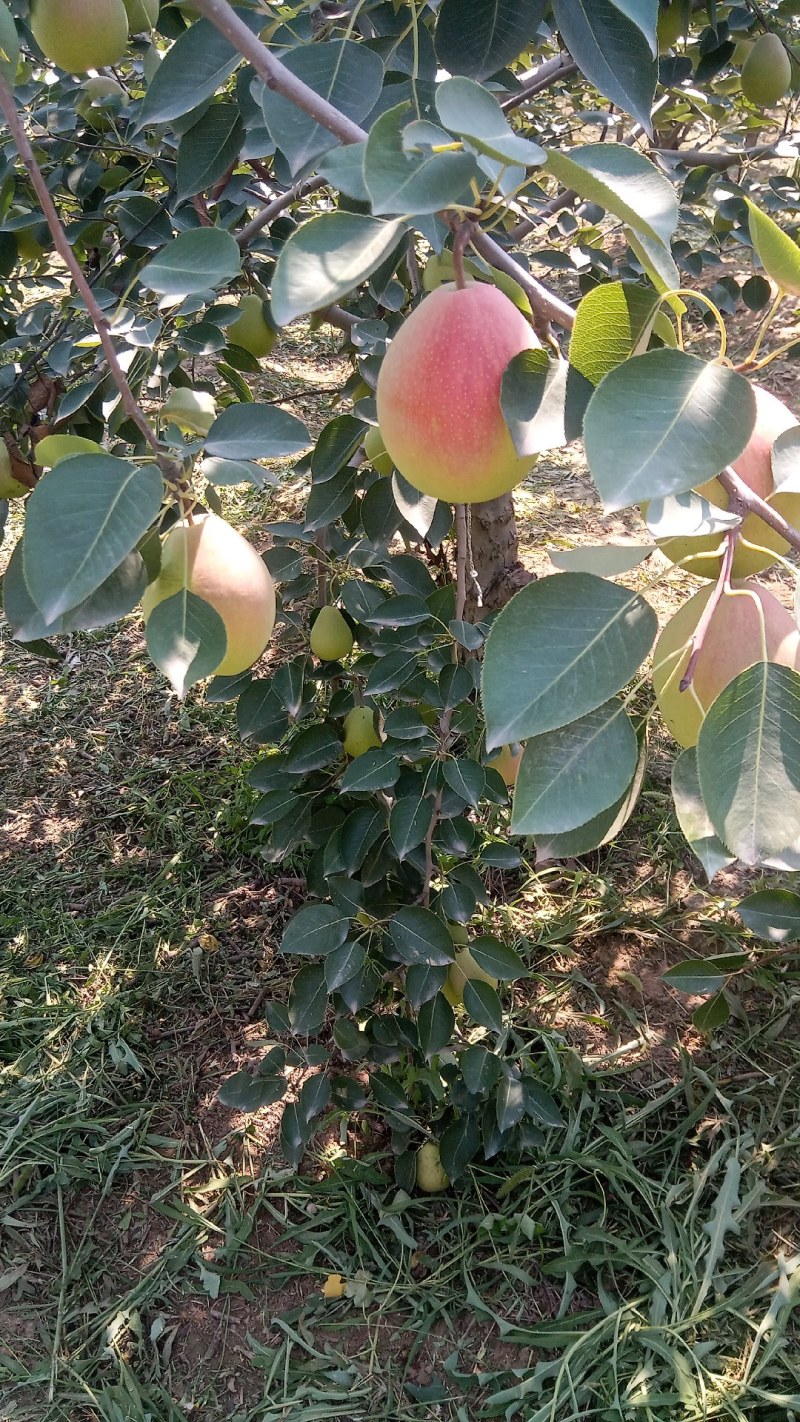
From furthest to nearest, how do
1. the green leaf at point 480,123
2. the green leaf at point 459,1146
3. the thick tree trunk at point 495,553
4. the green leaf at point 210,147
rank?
the thick tree trunk at point 495,553 < the green leaf at point 459,1146 < the green leaf at point 210,147 < the green leaf at point 480,123

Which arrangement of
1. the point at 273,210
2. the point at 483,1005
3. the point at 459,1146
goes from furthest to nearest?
the point at 459,1146
the point at 483,1005
the point at 273,210

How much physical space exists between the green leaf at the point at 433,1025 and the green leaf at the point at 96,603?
0.78m

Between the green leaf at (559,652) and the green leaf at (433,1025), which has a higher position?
the green leaf at (559,652)

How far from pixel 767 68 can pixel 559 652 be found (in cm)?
120

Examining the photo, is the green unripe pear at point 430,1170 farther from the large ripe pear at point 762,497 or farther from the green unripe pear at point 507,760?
the large ripe pear at point 762,497

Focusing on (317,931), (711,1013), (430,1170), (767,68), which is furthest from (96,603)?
(767,68)

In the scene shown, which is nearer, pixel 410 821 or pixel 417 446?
pixel 417 446

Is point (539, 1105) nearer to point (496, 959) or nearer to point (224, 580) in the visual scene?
point (496, 959)

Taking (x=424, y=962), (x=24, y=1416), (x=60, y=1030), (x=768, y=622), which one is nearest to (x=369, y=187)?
(x=768, y=622)

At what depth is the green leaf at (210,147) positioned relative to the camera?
87 cm

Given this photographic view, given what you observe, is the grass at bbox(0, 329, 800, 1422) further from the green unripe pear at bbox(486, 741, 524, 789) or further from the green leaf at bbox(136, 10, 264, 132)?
the green leaf at bbox(136, 10, 264, 132)

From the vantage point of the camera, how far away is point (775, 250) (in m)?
0.46

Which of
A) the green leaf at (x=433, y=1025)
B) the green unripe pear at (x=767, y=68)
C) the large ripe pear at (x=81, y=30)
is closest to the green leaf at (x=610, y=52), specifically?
the large ripe pear at (x=81, y=30)

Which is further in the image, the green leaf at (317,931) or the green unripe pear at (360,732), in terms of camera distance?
the green unripe pear at (360,732)
